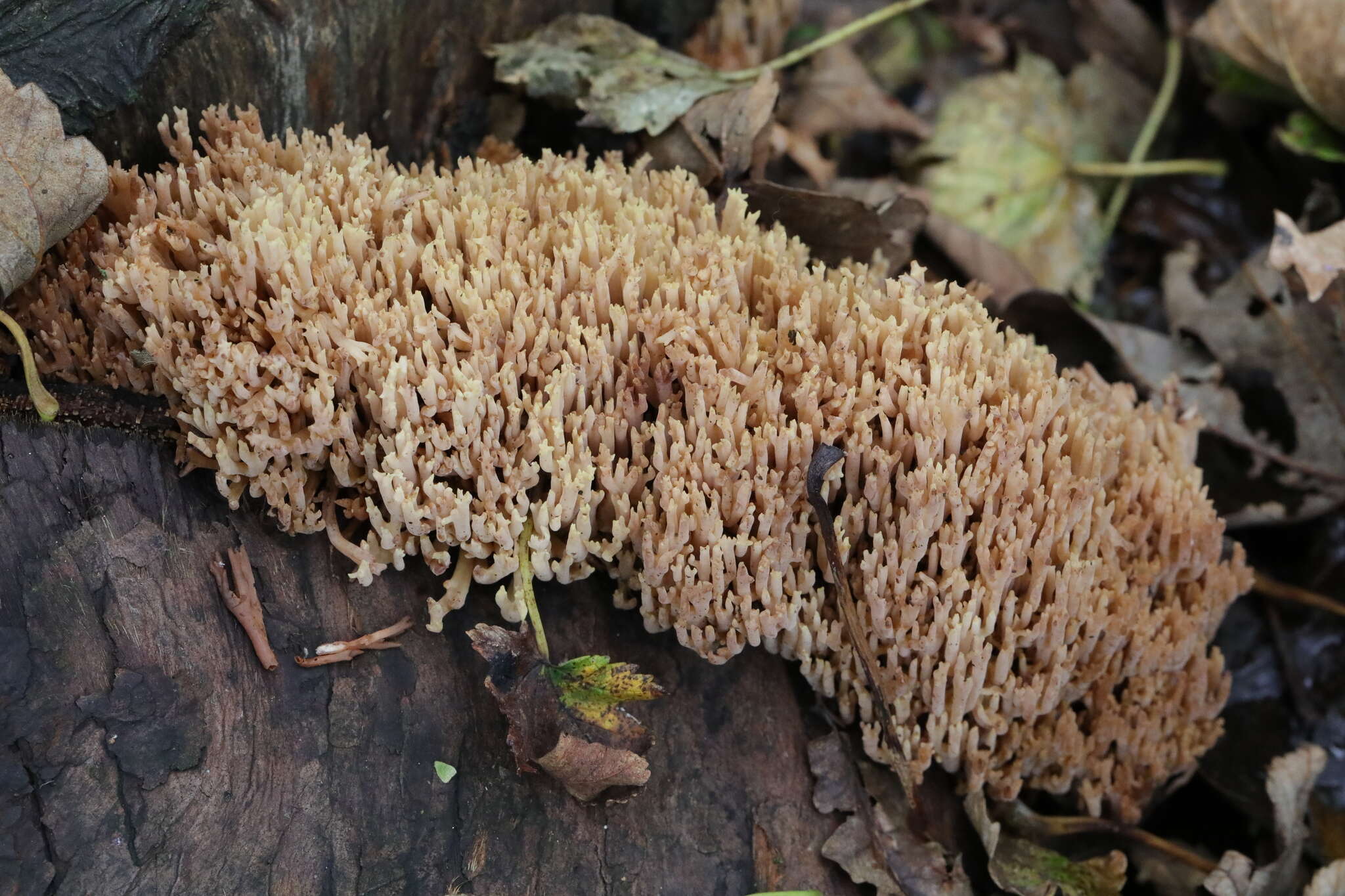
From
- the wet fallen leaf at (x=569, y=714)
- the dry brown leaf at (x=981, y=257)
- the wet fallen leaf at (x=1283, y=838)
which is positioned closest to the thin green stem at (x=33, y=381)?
the wet fallen leaf at (x=569, y=714)

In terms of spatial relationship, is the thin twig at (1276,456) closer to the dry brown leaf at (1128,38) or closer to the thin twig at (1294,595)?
the thin twig at (1294,595)

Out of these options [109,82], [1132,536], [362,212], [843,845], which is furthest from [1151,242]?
[109,82]

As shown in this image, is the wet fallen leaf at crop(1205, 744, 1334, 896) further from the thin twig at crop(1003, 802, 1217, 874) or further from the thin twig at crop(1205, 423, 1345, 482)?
A: the thin twig at crop(1205, 423, 1345, 482)

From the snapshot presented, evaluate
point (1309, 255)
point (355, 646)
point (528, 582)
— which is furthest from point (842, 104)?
point (355, 646)

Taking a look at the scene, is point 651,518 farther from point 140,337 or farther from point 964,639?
point 140,337

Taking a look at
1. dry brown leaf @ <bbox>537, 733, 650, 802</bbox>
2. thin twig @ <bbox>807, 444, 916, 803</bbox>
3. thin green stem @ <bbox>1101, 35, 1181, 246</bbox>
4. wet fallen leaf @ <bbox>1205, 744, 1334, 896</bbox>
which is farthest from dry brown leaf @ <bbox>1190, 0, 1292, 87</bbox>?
dry brown leaf @ <bbox>537, 733, 650, 802</bbox>
